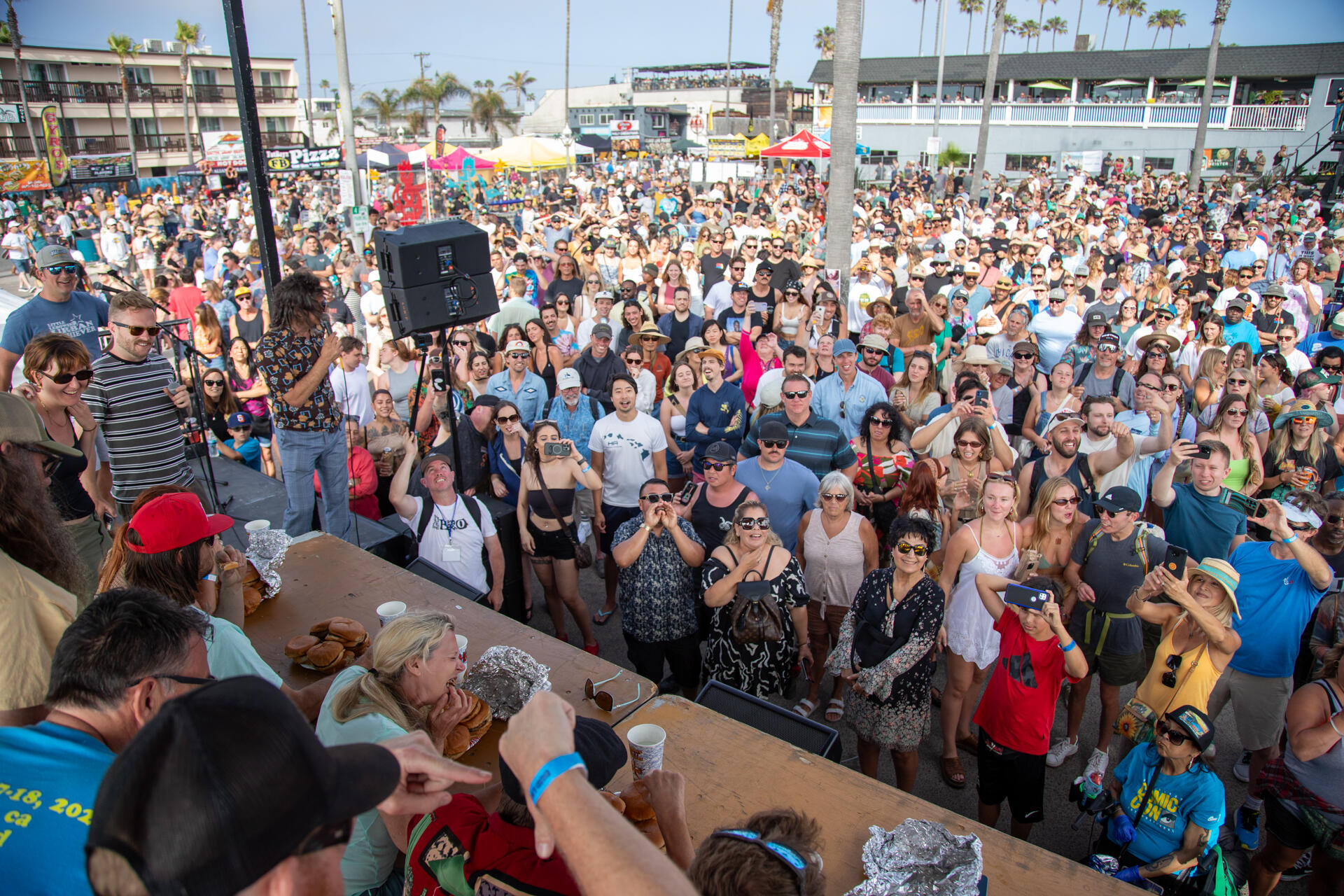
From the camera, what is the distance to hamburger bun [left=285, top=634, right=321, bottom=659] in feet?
9.86

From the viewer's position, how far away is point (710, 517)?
4.58 metres

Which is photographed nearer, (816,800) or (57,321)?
(816,800)

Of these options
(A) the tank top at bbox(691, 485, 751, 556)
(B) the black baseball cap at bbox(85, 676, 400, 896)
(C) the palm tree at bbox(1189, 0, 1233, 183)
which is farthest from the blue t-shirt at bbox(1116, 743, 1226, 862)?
(C) the palm tree at bbox(1189, 0, 1233, 183)

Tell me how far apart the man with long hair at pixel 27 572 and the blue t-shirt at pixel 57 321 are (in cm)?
245

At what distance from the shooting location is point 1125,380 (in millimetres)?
6094

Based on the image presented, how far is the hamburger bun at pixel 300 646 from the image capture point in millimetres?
3006

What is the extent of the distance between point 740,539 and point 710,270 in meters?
7.54

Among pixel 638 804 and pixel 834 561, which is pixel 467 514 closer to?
pixel 834 561

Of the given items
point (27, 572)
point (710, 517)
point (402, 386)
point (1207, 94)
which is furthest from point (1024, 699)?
point (1207, 94)

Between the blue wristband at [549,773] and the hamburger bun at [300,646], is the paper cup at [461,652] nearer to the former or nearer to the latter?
the hamburger bun at [300,646]

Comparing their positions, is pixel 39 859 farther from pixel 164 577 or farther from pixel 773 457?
pixel 773 457

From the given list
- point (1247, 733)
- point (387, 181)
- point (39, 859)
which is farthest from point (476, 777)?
point (387, 181)

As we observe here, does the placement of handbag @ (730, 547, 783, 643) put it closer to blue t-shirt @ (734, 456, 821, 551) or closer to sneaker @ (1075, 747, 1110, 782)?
blue t-shirt @ (734, 456, 821, 551)

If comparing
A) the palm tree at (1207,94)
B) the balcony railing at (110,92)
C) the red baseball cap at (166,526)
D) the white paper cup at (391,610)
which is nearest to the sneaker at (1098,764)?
the white paper cup at (391,610)
